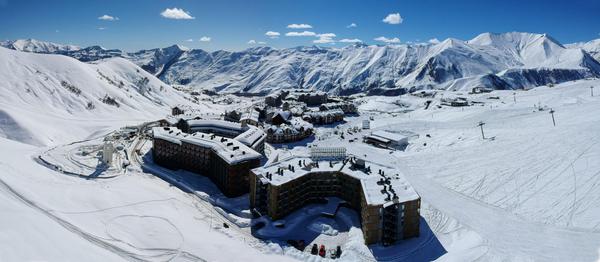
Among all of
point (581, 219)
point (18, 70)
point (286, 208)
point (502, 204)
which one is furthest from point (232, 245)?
point (18, 70)

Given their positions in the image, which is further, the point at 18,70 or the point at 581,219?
the point at 18,70

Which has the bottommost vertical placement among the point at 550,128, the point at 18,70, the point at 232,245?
the point at 232,245

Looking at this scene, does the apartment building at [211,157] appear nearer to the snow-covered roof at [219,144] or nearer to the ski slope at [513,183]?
the snow-covered roof at [219,144]

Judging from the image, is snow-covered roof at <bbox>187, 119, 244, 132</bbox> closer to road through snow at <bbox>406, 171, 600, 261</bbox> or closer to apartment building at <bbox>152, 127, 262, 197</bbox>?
apartment building at <bbox>152, 127, 262, 197</bbox>

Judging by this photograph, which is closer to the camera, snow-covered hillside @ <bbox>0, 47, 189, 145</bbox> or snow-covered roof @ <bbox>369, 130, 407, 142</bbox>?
snow-covered hillside @ <bbox>0, 47, 189, 145</bbox>

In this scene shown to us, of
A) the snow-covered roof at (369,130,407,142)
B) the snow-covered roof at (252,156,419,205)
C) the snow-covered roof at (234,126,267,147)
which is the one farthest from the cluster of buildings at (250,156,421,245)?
the snow-covered roof at (369,130,407,142)

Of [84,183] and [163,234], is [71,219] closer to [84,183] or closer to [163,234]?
[163,234]

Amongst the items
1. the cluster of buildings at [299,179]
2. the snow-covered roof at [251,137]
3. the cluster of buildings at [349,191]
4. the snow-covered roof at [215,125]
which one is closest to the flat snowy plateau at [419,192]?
the cluster of buildings at [349,191]

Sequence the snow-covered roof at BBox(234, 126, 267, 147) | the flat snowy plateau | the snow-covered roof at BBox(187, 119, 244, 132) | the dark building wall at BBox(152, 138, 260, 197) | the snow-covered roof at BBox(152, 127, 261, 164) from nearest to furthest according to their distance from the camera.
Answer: the flat snowy plateau < the dark building wall at BBox(152, 138, 260, 197) < the snow-covered roof at BBox(152, 127, 261, 164) < the snow-covered roof at BBox(234, 126, 267, 147) < the snow-covered roof at BBox(187, 119, 244, 132)
